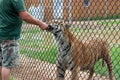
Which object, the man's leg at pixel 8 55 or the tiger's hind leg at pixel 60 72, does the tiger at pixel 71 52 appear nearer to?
the tiger's hind leg at pixel 60 72

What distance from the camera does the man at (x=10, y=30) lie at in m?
4.57

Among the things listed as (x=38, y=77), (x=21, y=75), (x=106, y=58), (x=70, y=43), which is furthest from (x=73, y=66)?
(x=21, y=75)

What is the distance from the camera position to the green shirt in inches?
182

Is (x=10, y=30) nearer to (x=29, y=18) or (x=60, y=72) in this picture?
(x=29, y=18)

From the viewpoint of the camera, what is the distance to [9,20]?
4.73 m

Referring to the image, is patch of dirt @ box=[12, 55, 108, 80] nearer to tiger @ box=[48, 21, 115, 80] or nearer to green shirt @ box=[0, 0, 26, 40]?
tiger @ box=[48, 21, 115, 80]

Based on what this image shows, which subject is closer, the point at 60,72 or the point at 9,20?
the point at 9,20

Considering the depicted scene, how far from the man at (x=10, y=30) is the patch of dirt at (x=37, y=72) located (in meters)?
2.01

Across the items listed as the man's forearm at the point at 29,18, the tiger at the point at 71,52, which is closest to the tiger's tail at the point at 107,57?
the tiger at the point at 71,52

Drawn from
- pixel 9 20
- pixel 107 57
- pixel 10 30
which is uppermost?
pixel 9 20

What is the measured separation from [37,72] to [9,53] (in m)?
2.55

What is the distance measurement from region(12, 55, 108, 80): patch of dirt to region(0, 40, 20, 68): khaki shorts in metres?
1.99

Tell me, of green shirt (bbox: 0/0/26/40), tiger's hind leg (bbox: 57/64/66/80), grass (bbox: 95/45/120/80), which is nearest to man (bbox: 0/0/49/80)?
green shirt (bbox: 0/0/26/40)

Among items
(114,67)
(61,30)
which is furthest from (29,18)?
(114,67)
